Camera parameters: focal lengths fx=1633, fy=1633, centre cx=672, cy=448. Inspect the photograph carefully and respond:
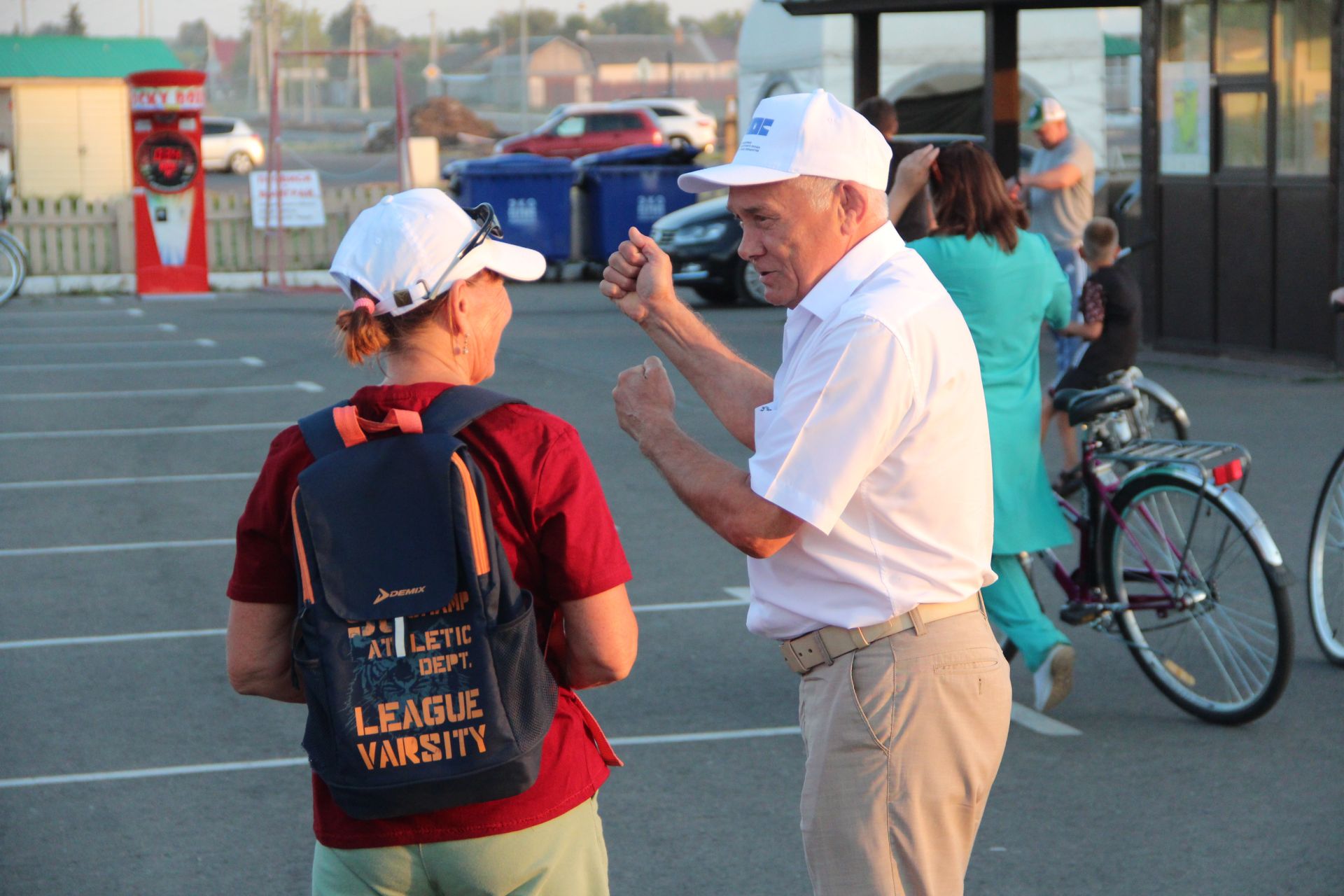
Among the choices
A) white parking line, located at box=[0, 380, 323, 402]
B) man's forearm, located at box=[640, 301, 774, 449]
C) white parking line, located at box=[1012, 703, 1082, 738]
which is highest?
man's forearm, located at box=[640, 301, 774, 449]

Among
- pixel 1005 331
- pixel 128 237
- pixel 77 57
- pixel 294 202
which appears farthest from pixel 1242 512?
pixel 77 57

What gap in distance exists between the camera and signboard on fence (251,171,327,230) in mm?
23938

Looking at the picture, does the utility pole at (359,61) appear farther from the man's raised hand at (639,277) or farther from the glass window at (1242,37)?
the man's raised hand at (639,277)

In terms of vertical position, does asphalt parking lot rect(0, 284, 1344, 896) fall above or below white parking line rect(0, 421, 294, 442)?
below

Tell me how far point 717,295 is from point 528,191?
4.27 meters

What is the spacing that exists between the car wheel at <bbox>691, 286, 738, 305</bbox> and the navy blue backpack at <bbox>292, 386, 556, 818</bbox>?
1775 centimetres

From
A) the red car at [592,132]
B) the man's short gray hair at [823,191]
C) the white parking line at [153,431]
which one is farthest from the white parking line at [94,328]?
the red car at [592,132]

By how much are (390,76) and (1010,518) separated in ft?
480

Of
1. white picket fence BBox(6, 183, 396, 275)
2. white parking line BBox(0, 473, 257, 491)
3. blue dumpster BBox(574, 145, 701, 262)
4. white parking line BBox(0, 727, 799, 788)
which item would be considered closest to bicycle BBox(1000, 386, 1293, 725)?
white parking line BBox(0, 727, 799, 788)

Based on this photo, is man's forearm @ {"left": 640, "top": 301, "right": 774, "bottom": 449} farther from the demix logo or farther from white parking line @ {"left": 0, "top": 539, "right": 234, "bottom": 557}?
A: white parking line @ {"left": 0, "top": 539, "right": 234, "bottom": 557}

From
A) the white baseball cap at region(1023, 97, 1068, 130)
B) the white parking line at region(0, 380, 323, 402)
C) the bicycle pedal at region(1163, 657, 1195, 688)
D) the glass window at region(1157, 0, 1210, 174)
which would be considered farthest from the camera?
the glass window at region(1157, 0, 1210, 174)

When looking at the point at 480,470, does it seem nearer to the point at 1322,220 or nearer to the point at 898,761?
the point at 898,761

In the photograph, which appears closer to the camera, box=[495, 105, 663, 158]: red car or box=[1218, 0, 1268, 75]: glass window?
box=[1218, 0, 1268, 75]: glass window

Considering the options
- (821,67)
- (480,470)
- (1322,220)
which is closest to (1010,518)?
(480,470)
